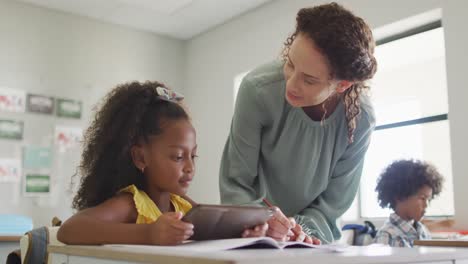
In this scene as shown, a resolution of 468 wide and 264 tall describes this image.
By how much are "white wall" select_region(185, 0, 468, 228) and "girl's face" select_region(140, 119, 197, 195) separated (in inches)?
81.8

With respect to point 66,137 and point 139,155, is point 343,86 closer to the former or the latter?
point 139,155

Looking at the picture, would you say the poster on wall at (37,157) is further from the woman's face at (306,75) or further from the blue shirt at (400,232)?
the woman's face at (306,75)

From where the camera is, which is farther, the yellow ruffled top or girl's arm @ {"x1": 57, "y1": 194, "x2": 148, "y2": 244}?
the yellow ruffled top

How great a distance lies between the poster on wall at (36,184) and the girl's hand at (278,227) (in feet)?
11.3

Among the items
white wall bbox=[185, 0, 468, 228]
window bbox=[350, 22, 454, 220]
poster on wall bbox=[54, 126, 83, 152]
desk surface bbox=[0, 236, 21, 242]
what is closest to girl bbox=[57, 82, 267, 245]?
desk surface bbox=[0, 236, 21, 242]

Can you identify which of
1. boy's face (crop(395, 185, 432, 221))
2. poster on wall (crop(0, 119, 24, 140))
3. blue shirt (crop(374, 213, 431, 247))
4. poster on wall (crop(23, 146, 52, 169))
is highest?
poster on wall (crop(0, 119, 24, 140))

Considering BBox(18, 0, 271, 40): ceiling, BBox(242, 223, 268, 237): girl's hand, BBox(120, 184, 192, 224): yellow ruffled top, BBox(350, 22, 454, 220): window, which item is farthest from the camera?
BBox(18, 0, 271, 40): ceiling

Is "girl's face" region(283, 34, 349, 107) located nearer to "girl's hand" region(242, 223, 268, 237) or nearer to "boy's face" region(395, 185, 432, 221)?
"girl's hand" region(242, 223, 268, 237)

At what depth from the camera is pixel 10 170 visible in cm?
396

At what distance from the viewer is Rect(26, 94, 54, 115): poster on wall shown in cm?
412

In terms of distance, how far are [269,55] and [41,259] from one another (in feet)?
10.2

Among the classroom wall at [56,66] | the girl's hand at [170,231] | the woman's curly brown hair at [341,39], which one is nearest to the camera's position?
the girl's hand at [170,231]

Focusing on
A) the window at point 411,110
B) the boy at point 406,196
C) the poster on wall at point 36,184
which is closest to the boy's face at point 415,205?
the boy at point 406,196

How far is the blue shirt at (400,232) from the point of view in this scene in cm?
259
